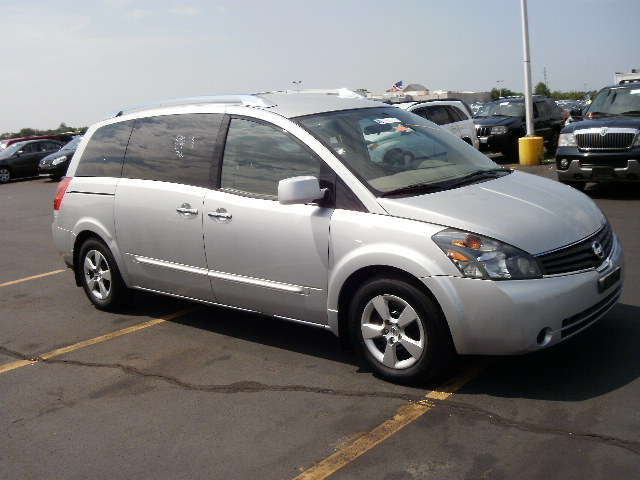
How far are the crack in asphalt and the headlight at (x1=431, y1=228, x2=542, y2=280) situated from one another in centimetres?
77

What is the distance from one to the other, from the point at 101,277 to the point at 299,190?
283 cm

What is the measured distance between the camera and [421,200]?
15.6ft

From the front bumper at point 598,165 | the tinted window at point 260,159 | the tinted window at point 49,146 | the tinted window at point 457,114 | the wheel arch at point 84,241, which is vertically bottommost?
the front bumper at point 598,165

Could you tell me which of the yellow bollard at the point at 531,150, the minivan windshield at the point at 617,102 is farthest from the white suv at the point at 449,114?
the minivan windshield at the point at 617,102

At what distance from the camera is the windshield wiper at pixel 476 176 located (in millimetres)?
5102

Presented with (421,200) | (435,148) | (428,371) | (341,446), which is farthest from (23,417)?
(435,148)

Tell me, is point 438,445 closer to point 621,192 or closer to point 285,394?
point 285,394

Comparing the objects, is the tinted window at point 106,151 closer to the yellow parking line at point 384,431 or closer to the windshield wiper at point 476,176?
the windshield wiper at point 476,176

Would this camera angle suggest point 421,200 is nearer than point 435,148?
Yes

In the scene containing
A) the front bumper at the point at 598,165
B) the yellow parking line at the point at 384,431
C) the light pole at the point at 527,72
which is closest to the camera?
the yellow parking line at the point at 384,431

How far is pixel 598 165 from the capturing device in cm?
1160

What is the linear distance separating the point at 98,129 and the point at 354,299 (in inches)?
135

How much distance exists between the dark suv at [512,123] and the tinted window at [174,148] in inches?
576

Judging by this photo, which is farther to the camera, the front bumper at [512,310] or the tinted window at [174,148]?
the tinted window at [174,148]
